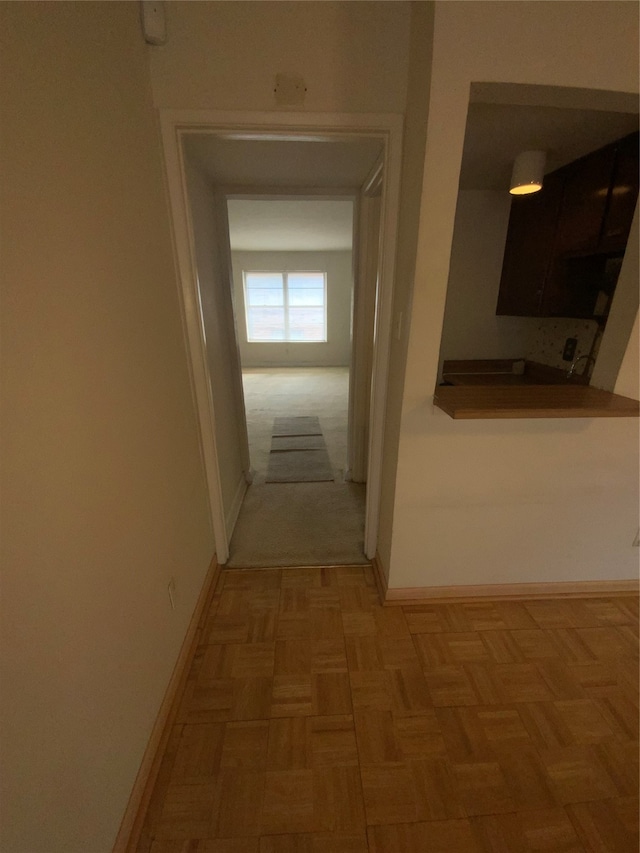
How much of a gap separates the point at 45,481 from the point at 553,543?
78.6 inches

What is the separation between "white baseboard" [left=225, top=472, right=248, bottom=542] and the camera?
2039 mm

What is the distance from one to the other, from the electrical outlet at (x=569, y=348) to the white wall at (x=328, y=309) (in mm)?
3875

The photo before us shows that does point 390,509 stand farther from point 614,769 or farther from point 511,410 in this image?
point 614,769

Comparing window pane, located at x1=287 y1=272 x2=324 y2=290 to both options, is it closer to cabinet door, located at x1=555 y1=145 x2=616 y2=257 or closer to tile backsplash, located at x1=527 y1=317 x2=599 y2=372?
tile backsplash, located at x1=527 y1=317 x2=599 y2=372

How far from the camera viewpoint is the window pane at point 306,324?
22.2 ft

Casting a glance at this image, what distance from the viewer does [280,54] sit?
1154 millimetres

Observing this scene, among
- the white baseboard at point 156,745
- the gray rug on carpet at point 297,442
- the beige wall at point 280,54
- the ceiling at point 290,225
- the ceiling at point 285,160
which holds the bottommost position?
the white baseboard at point 156,745

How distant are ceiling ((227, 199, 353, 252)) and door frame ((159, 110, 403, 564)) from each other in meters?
1.33

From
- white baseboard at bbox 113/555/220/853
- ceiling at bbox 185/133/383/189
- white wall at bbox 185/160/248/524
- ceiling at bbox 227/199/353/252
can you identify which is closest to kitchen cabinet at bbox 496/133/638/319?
ceiling at bbox 185/133/383/189

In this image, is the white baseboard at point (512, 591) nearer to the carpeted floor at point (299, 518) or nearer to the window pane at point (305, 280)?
the carpeted floor at point (299, 518)

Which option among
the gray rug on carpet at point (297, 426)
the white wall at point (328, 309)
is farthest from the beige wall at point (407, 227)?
the white wall at point (328, 309)

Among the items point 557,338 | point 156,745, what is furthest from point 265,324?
point 156,745

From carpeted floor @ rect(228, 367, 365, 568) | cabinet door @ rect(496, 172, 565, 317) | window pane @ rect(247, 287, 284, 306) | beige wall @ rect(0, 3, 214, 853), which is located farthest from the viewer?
window pane @ rect(247, 287, 284, 306)

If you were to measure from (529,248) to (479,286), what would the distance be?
469mm
